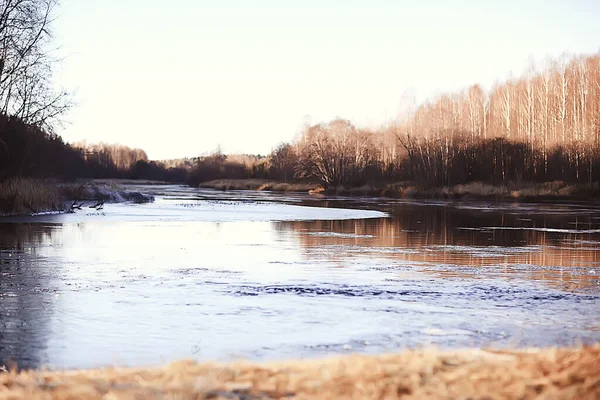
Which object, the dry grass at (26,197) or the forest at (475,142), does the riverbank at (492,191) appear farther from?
the dry grass at (26,197)

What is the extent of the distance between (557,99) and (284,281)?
69556 millimetres

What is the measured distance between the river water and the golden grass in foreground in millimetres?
1454

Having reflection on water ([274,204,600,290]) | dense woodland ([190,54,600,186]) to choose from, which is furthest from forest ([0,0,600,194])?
reflection on water ([274,204,600,290])

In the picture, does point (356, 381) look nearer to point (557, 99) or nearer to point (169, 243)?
point (169, 243)

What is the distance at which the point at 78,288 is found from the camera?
10.5m

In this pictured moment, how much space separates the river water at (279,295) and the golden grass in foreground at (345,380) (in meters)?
1.45

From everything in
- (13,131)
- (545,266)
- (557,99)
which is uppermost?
(557,99)

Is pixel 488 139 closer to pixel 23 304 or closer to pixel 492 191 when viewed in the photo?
pixel 492 191

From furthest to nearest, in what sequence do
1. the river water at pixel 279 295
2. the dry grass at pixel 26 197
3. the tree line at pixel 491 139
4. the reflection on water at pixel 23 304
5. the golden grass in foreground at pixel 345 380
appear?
the tree line at pixel 491 139 → the dry grass at pixel 26 197 → the river water at pixel 279 295 → the reflection on water at pixel 23 304 → the golden grass in foreground at pixel 345 380

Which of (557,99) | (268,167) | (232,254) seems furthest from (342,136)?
(232,254)

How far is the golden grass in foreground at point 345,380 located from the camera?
4211 millimetres

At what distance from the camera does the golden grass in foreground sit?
13.8 ft

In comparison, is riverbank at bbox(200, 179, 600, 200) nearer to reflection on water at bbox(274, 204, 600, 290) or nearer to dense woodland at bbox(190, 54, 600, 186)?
dense woodland at bbox(190, 54, 600, 186)

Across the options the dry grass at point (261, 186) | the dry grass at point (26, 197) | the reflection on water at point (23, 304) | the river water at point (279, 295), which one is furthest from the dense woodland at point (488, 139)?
the reflection on water at point (23, 304)
